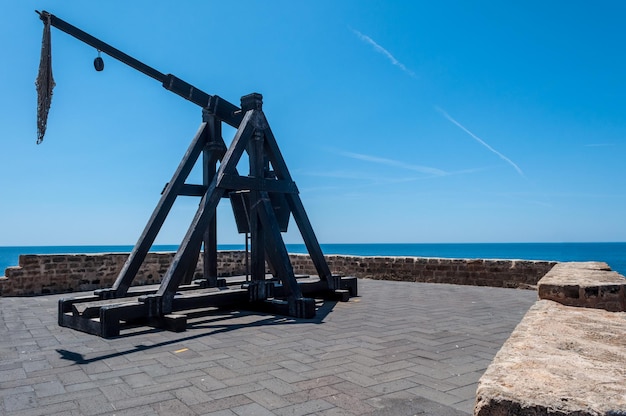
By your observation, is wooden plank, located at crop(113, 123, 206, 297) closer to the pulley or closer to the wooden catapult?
the wooden catapult

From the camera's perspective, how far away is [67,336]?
5.42 m

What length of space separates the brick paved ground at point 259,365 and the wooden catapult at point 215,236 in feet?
0.98

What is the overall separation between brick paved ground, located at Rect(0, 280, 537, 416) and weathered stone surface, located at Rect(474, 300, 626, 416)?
3.63 ft

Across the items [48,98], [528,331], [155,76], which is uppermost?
[155,76]

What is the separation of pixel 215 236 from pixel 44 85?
374 centimetres

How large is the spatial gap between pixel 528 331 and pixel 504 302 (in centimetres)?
642

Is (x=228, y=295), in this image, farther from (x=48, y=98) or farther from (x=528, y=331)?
(x=528, y=331)

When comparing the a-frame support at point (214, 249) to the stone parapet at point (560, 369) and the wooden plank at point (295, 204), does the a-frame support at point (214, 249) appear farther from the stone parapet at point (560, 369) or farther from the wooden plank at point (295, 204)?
the stone parapet at point (560, 369)

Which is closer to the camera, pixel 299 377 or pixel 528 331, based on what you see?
pixel 528 331

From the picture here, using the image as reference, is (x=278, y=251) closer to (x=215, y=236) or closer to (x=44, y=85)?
(x=215, y=236)

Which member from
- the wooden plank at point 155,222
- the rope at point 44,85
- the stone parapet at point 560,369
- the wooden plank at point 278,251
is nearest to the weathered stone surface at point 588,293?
the stone parapet at point 560,369

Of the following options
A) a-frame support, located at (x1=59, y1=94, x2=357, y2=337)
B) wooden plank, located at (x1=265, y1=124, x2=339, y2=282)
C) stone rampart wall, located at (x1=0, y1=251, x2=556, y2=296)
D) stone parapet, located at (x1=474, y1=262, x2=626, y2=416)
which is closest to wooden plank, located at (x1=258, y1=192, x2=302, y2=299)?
a-frame support, located at (x1=59, y1=94, x2=357, y2=337)

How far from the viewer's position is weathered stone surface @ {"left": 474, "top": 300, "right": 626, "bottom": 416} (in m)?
1.24

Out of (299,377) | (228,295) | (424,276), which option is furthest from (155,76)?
(424,276)
